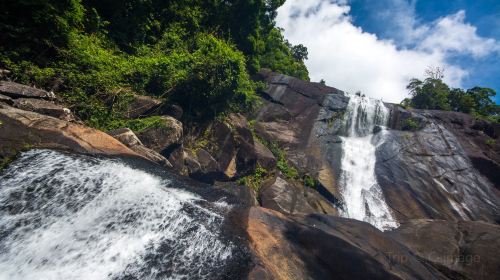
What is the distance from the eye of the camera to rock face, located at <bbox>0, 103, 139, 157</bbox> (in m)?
6.28

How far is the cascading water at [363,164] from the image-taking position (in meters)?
14.8

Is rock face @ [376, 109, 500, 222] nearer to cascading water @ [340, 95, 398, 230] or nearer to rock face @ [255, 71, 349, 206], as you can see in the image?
cascading water @ [340, 95, 398, 230]

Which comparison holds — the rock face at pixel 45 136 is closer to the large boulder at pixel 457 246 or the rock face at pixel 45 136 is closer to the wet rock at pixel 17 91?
the wet rock at pixel 17 91

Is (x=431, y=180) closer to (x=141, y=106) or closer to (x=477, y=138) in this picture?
(x=477, y=138)

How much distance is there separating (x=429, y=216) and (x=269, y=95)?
1420 cm

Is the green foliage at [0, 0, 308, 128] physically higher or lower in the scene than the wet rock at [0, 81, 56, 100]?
higher

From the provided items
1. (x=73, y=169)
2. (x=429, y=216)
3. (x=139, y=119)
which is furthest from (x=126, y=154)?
(x=429, y=216)

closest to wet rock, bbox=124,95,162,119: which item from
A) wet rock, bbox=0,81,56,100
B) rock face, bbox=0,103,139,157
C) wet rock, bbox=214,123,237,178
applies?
wet rock, bbox=0,81,56,100

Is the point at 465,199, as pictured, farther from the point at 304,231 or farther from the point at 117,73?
the point at 117,73

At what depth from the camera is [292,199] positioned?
45.2 ft

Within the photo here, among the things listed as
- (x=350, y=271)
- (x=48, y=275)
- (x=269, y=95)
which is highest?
(x=269, y=95)

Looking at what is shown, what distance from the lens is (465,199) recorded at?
15898 millimetres

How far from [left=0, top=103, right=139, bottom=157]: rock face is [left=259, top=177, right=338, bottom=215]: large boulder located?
731 centimetres

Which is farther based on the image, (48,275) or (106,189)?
(106,189)
